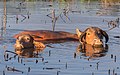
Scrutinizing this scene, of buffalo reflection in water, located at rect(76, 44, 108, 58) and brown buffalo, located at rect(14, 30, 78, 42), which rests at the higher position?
brown buffalo, located at rect(14, 30, 78, 42)

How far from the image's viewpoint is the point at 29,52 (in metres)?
14.2

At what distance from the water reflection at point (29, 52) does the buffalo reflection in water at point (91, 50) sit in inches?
49.3

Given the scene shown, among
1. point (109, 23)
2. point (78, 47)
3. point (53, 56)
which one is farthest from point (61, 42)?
point (109, 23)

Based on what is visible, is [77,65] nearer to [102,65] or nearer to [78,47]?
[102,65]

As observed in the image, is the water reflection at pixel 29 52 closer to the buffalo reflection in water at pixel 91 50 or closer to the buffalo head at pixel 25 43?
the buffalo head at pixel 25 43

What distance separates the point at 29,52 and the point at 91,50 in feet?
6.99

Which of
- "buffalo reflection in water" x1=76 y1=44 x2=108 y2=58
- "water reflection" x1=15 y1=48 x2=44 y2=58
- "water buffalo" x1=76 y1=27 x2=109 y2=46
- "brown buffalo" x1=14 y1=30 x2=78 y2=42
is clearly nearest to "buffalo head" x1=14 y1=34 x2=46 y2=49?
"water reflection" x1=15 y1=48 x2=44 y2=58

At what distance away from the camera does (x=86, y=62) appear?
40.9 feet

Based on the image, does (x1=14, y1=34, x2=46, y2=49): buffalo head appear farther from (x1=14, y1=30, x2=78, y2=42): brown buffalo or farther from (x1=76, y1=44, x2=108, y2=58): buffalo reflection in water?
(x1=14, y1=30, x2=78, y2=42): brown buffalo

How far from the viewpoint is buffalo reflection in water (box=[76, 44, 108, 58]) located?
14.0m

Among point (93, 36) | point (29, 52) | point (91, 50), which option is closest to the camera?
point (29, 52)

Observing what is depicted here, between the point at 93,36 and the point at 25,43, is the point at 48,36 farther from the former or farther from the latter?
the point at 25,43

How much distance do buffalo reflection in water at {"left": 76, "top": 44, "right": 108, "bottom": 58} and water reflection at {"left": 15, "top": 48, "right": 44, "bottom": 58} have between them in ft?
4.10

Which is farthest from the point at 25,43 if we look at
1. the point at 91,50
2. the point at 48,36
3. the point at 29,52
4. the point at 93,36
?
the point at 93,36
